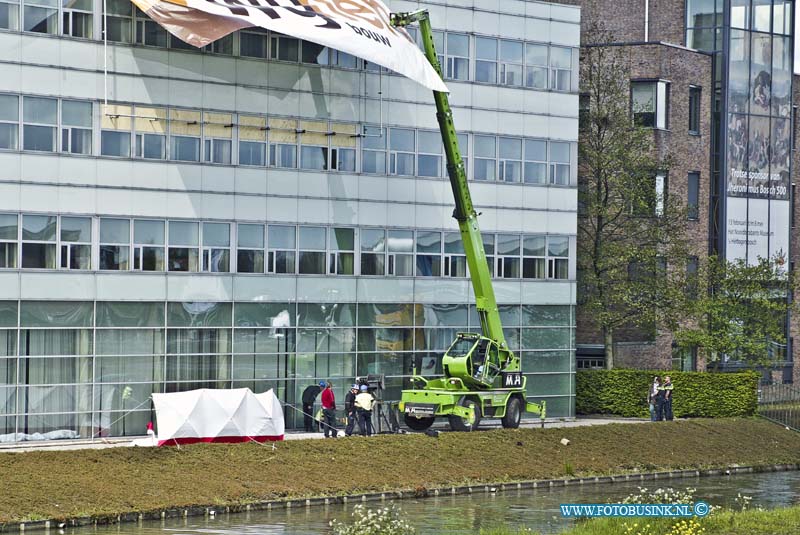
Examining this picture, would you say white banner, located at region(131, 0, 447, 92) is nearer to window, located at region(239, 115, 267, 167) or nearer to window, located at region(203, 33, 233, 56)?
window, located at region(203, 33, 233, 56)

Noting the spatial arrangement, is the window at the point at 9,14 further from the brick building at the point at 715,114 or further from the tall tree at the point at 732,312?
the brick building at the point at 715,114

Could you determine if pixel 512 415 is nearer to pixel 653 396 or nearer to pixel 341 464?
pixel 653 396

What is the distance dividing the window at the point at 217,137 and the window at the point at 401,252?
6.89 metres

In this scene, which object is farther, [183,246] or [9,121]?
[183,246]

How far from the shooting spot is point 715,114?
71625 millimetres

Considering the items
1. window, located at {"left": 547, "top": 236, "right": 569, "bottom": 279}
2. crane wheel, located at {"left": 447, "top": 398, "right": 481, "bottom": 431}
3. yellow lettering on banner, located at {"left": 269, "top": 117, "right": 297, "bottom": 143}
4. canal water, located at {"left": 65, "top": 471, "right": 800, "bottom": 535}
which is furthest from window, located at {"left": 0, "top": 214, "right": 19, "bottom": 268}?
window, located at {"left": 547, "top": 236, "right": 569, "bottom": 279}

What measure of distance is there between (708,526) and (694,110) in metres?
44.2

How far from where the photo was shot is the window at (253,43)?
48781 mm

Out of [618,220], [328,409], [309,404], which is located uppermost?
[618,220]

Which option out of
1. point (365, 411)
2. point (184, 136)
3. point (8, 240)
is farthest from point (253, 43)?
point (365, 411)

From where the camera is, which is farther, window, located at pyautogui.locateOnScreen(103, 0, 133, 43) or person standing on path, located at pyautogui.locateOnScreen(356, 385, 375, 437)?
window, located at pyautogui.locateOnScreen(103, 0, 133, 43)

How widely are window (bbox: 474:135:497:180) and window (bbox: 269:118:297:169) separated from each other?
7.48 metres

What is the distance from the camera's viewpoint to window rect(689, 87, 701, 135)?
70.4m

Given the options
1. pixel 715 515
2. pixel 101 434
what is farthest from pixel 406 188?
pixel 715 515
